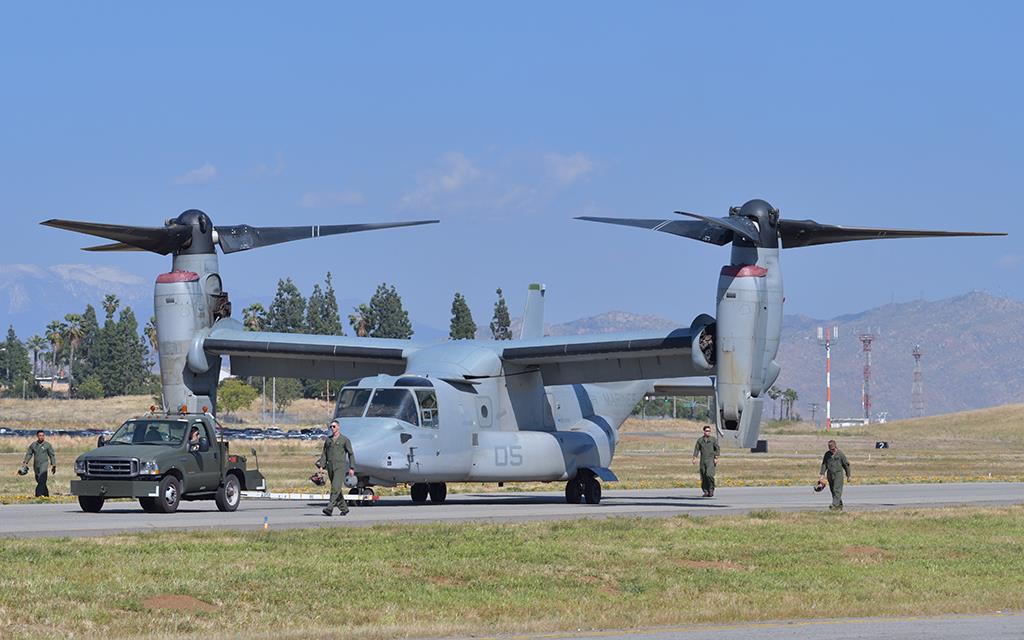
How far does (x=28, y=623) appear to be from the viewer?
1543cm

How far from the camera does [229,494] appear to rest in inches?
1174

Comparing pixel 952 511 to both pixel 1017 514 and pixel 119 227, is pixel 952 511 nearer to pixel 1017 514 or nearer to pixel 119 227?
pixel 1017 514

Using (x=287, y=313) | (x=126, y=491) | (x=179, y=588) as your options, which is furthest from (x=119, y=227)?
(x=287, y=313)

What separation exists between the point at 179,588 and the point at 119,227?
56.6 feet

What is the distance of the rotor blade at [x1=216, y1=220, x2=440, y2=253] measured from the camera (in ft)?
116

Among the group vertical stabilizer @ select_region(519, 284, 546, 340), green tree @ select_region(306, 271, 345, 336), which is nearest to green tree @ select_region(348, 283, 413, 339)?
green tree @ select_region(306, 271, 345, 336)

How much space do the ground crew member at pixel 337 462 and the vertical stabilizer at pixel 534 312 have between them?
47.9 ft

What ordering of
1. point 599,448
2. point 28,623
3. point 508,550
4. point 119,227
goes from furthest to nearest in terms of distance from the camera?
point 599,448 < point 119,227 < point 508,550 < point 28,623

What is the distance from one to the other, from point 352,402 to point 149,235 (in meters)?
6.27

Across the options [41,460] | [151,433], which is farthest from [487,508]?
[41,460]

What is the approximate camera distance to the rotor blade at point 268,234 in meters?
35.4

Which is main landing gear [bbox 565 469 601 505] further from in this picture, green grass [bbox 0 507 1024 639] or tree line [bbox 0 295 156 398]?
tree line [bbox 0 295 156 398]

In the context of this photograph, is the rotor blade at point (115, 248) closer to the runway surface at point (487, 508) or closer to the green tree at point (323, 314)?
the runway surface at point (487, 508)

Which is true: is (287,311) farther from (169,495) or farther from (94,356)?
(169,495)
